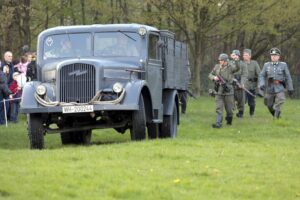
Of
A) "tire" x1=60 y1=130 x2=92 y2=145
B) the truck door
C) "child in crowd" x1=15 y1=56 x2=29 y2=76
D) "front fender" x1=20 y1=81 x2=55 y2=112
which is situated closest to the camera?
"front fender" x1=20 y1=81 x2=55 y2=112

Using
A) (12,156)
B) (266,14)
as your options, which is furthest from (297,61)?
(12,156)

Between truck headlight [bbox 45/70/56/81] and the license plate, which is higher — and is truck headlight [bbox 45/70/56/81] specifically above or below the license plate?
above

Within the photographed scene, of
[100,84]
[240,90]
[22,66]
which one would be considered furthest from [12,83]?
[100,84]

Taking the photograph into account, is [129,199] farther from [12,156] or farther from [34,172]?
[12,156]

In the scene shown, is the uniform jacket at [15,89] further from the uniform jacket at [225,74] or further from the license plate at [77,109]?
the license plate at [77,109]

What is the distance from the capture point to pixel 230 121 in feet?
68.5

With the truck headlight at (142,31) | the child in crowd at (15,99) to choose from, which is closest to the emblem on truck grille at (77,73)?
the truck headlight at (142,31)

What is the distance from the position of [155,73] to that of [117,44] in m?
1.01

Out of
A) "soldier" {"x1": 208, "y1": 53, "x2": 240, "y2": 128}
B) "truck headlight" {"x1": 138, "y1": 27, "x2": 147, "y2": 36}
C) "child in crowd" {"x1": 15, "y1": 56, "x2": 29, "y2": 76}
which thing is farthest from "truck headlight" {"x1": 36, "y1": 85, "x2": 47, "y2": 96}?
"child in crowd" {"x1": 15, "y1": 56, "x2": 29, "y2": 76}

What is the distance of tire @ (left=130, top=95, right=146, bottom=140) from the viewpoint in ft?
47.5

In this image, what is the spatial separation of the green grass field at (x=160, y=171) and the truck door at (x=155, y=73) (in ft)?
5.24

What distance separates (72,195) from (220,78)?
11.9 metres

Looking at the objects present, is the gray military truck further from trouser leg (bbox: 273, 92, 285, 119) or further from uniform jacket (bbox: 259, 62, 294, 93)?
trouser leg (bbox: 273, 92, 285, 119)

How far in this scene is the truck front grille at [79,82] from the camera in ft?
47.0
